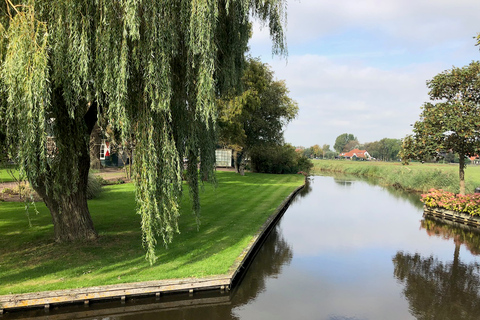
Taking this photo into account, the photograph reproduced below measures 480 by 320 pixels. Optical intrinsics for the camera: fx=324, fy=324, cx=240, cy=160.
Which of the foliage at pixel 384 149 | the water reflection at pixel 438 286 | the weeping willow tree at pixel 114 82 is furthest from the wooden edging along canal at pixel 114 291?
the foliage at pixel 384 149

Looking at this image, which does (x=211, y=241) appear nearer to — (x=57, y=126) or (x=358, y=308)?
(x=358, y=308)

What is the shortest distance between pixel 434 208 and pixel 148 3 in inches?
745

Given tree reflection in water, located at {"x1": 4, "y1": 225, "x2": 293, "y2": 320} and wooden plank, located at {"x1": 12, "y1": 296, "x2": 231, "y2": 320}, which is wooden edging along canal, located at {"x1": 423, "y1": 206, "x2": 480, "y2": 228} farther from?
wooden plank, located at {"x1": 12, "y1": 296, "x2": 231, "y2": 320}

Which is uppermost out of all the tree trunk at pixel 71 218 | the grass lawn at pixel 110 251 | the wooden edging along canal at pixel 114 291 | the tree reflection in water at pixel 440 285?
the tree trunk at pixel 71 218

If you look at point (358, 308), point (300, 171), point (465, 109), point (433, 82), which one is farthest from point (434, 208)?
point (300, 171)

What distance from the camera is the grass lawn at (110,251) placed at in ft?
24.2

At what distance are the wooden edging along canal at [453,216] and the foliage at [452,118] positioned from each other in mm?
1697

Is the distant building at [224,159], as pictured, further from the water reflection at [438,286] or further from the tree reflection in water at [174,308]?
the tree reflection in water at [174,308]

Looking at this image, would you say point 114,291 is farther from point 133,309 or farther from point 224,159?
point 224,159

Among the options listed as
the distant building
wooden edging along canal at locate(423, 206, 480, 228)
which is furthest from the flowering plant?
the distant building

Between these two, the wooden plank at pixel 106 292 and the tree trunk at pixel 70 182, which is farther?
the tree trunk at pixel 70 182

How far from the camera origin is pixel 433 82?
17891 millimetres

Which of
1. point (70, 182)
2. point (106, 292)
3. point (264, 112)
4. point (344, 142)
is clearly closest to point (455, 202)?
point (106, 292)

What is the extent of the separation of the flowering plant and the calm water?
136cm
